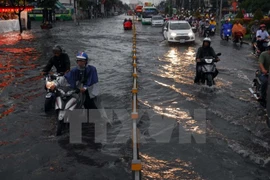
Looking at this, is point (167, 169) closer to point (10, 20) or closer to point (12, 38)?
point (12, 38)

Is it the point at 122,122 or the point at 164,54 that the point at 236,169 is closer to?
the point at 122,122

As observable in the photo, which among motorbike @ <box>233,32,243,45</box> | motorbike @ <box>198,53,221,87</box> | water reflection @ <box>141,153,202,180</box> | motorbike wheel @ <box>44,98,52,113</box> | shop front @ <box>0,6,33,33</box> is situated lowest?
water reflection @ <box>141,153,202,180</box>

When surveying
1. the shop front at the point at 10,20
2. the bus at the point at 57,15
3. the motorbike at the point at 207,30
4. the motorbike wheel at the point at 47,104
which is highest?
the bus at the point at 57,15

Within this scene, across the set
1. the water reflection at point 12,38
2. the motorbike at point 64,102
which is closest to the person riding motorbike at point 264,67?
the motorbike at point 64,102

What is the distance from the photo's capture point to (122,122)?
7.83 meters

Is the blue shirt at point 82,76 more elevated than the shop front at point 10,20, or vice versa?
the shop front at point 10,20

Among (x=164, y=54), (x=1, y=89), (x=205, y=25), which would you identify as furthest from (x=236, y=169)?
(x=205, y=25)

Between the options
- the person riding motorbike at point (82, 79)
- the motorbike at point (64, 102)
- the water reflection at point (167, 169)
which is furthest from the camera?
the person riding motorbike at point (82, 79)

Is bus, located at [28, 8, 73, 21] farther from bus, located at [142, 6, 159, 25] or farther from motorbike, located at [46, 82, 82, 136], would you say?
motorbike, located at [46, 82, 82, 136]

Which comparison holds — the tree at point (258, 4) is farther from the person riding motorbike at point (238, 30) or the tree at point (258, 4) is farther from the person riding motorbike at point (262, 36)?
the person riding motorbike at point (262, 36)

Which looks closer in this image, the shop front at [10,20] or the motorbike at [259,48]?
the motorbike at [259,48]

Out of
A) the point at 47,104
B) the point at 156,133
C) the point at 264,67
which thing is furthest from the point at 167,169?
the point at 264,67

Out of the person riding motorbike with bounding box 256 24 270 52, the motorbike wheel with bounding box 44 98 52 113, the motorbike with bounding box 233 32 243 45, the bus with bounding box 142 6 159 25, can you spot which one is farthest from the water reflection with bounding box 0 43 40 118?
the bus with bounding box 142 6 159 25

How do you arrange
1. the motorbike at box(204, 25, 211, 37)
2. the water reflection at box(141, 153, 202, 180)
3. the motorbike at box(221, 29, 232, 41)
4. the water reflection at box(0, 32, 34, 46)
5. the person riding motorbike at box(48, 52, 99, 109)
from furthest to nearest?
the motorbike at box(204, 25, 211, 37), the water reflection at box(0, 32, 34, 46), the motorbike at box(221, 29, 232, 41), the person riding motorbike at box(48, 52, 99, 109), the water reflection at box(141, 153, 202, 180)
